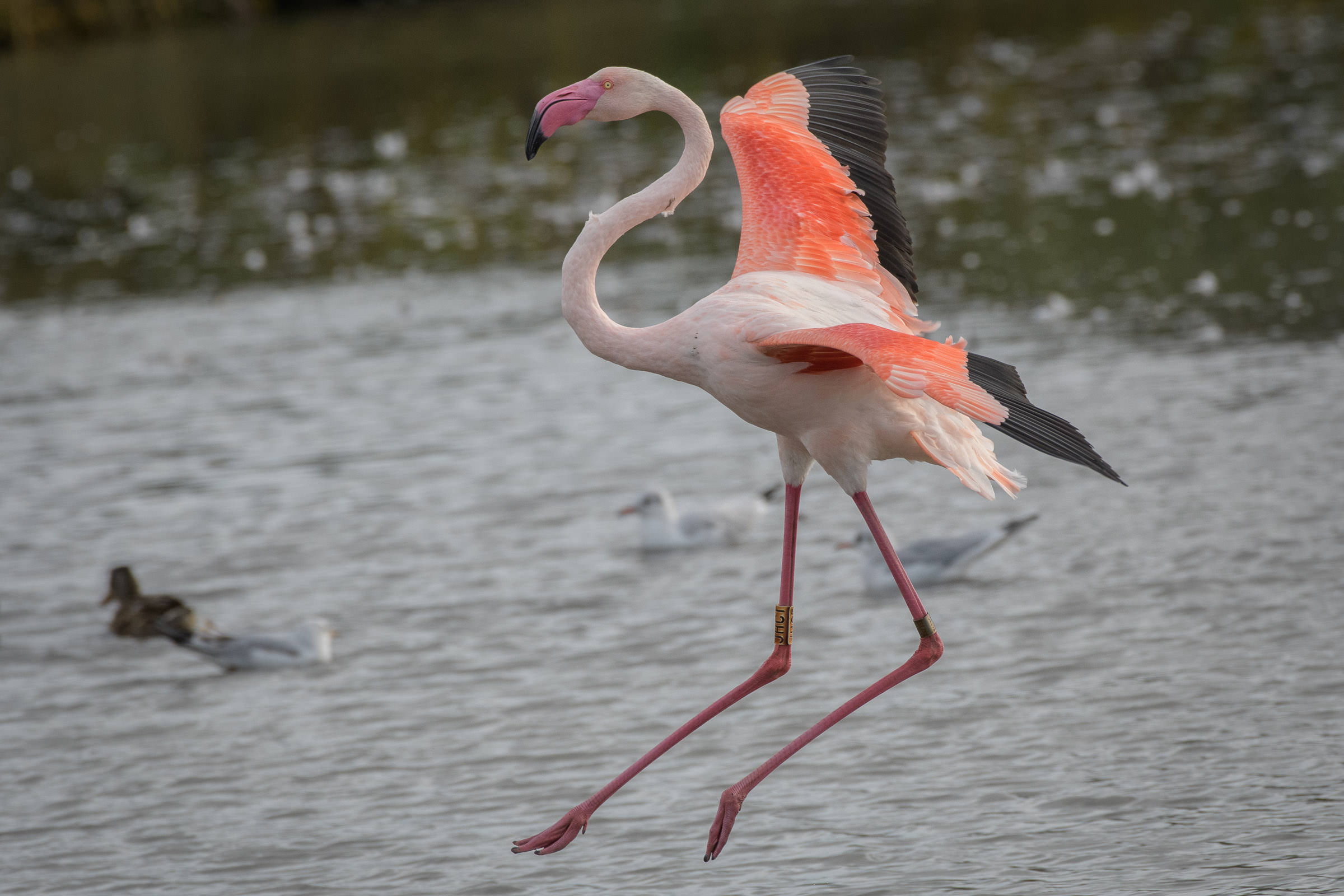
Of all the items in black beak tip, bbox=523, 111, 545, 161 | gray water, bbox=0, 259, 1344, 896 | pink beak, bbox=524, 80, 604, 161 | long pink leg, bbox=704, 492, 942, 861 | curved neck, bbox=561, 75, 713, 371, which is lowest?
gray water, bbox=0, 259, 1344, 896

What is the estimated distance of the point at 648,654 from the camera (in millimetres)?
7543

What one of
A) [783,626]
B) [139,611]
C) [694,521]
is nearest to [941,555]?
[694,521]

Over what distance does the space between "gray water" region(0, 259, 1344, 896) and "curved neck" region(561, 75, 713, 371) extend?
5.96ft

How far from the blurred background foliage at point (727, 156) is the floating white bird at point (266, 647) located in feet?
22.1

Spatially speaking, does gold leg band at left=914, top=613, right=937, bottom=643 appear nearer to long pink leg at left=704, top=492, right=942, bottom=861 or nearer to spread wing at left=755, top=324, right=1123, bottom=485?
long pink leg at left=704, top=492, right=942, bottom=861

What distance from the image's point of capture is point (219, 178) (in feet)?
79.9

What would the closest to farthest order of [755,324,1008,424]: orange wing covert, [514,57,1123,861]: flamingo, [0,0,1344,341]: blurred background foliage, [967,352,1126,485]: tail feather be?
[967,352,1126,485]: tail feather
[755,324,1008,424]: orange wing covert
[514,57,1123,861]: flamingo
[0,0,1344,341]: blurred background foliage

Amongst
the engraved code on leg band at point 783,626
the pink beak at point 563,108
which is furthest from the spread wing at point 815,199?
the engraved code on leg band at point 783,626

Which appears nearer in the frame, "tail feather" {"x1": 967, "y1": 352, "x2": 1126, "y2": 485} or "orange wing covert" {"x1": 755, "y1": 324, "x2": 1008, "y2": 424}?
"tail feather" {"x1": 967, "y1": 352, "x2": 1126, "y2": 485}

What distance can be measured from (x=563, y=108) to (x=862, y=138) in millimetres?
1305

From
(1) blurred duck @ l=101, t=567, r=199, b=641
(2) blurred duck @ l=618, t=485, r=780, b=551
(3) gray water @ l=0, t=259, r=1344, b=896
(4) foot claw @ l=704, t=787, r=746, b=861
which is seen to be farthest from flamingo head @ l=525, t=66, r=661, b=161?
(1) blurred duck @ l=101, t=567, r=199, b=641

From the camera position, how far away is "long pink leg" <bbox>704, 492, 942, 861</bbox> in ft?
16.4

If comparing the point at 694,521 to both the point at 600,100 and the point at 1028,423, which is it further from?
the point at 1028,423

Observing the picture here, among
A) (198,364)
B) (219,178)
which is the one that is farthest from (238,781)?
(219,178)
